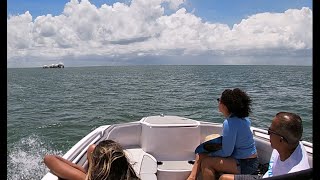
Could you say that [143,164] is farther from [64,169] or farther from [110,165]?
[110,165]

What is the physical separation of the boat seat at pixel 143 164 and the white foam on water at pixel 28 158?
3912 mm

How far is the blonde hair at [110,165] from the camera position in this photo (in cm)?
172

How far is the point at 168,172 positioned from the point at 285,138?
1.67 meters

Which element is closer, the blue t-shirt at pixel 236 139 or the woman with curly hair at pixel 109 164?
the woman with curly hair at pixel 109 164

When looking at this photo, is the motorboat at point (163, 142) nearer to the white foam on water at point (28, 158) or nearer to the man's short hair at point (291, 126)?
the man's short hair at point (291, 126)

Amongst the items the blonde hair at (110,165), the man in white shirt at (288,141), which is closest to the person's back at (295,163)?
the man in white shirt at (288,141)

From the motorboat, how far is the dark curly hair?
0.79m

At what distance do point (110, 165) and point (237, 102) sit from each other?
4.91 ft

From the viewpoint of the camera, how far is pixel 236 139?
289cm

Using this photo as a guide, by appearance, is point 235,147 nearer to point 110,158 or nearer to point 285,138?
point 285,138

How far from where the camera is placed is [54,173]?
8.04 feet

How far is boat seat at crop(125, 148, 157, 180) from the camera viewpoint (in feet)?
11.0
